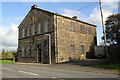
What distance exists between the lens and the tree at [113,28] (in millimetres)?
32250

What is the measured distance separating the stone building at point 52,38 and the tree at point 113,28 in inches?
141

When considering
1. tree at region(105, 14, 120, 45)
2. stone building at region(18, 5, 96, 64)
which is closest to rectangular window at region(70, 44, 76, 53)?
stone building at region(18, 5, 96, 64)

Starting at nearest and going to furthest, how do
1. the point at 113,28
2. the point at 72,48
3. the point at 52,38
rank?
the point at 52,38, the point at 72,48, the point at 113,28

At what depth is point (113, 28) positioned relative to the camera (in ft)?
107

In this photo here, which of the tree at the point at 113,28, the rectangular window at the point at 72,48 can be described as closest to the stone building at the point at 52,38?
the rectangular window at the point at 72,48

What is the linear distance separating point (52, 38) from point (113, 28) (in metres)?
14.6

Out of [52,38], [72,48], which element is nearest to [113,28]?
[72,48]

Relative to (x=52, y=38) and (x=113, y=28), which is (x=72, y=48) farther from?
(x=113, y=28)

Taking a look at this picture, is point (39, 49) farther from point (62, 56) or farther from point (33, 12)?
point (33, 12)

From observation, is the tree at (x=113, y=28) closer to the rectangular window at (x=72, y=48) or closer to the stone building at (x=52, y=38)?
the stone building at (x=52, y=38)

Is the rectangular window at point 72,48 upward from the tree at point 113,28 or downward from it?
downward

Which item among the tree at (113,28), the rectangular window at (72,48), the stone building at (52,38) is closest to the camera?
the stone building at (52,38)

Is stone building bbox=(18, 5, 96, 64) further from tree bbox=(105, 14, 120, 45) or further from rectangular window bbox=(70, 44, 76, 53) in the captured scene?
tree bbox=(105, 14, 120, 45)

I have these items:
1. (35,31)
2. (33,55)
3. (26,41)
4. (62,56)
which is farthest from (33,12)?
(62,56)
